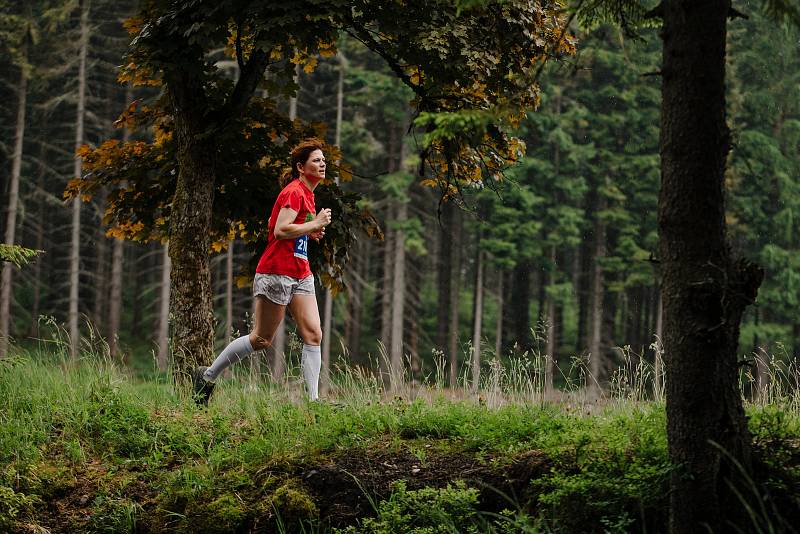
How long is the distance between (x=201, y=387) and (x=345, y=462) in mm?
2594

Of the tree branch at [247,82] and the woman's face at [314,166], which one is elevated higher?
the tree branch at [247,82]

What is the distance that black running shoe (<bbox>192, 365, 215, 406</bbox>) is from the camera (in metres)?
7.62

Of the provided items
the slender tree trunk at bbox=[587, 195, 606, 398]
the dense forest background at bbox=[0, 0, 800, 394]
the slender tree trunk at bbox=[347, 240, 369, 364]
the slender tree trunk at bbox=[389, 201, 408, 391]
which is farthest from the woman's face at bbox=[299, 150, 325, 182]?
the slender tree trunk at bbox=[587, 195, 606, 398]

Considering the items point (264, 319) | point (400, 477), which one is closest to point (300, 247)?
point (264, 319)

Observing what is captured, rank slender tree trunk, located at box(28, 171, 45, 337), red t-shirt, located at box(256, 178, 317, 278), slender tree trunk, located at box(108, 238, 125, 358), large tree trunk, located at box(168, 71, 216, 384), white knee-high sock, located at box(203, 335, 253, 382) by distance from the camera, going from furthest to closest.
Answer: slender tree trunk, located at box(28, 171, 45, 337) < slender tree trunk, located at box(108, 238, 125, 358) < large tree trunk, located at box(168, 71, 216, 384) < white knee-high sock, located at box(203, 335, 253, 382) < red t-shirt, located at box(256, 178, 317, 278)

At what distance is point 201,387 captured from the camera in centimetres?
773

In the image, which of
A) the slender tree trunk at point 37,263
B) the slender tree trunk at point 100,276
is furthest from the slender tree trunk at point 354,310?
the slender tree trunk at point 37,263

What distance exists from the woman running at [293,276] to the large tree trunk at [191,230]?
0.88m

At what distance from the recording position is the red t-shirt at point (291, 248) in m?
7.29

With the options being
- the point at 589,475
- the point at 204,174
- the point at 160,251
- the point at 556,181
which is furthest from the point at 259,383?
the point at 556,181

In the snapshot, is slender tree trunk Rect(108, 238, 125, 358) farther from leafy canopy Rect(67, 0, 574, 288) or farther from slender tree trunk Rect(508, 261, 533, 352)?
leafy canopy Rect(67, 0, 574, 288)

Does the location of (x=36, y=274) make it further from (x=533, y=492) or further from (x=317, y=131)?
(x=533, y=492)

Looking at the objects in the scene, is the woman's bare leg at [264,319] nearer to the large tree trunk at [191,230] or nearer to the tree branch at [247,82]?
the large tree trunk at [191,230]

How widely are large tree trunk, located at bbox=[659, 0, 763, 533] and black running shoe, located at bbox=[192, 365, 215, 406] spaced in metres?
4.66
